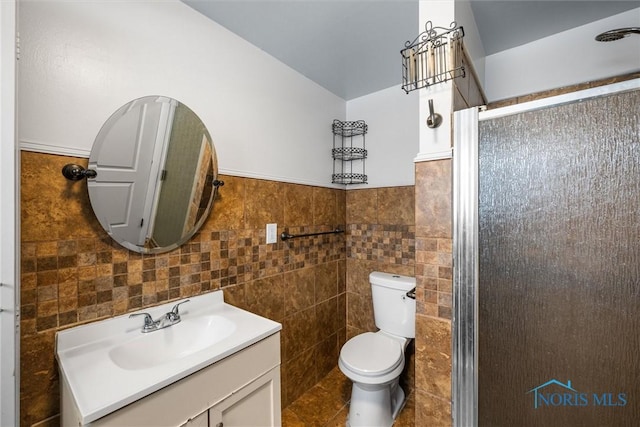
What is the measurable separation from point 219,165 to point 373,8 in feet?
3.63

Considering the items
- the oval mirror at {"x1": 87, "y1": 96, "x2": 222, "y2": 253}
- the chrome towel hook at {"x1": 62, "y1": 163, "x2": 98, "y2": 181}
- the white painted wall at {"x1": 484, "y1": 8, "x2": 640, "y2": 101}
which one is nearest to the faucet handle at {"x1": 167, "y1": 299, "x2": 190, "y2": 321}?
the oval mirror at {"x1": 87, "y1": 96, "x2": 222, "y2": 253}

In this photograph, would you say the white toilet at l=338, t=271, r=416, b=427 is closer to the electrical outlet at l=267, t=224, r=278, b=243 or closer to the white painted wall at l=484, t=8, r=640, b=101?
the electrical outlet at l=267, t=224, r=278, b=243

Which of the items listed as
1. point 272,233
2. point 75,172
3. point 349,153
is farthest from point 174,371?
point 349,153

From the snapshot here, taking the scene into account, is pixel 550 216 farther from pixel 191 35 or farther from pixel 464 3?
pixel 191 35

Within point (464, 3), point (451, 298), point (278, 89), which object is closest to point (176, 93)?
point (278, 89)

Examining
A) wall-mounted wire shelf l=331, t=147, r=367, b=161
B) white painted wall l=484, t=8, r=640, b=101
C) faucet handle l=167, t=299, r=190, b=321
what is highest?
white painted wall l=484, t=8, r=640, b=101

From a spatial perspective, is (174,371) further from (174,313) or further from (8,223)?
(8,223)

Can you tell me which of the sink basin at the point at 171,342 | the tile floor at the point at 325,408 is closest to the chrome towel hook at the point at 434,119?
the sink basin at the point at 171,342

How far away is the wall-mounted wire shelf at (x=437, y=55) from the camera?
3.58 ft

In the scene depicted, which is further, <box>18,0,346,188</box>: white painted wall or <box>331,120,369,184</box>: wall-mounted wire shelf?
<box>331,120,369,184</box>: wall-mounted wire shelf

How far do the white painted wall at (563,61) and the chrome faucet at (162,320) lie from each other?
2.18 meters

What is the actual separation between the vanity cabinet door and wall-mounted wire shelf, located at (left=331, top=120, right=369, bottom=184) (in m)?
1.52

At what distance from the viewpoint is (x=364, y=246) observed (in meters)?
2.24

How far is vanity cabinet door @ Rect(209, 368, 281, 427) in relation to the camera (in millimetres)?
910
